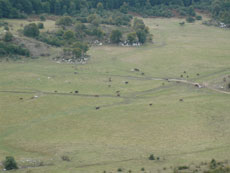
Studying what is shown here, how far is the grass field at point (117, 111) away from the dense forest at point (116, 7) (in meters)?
37.7

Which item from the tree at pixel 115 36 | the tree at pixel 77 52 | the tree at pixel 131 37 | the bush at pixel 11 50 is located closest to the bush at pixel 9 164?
the bush at pixel 11 50

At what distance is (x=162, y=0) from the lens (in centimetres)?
18462

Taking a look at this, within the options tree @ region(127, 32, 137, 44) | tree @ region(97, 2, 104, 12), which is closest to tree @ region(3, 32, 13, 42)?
tree @ region(127, 32, 137, 44)

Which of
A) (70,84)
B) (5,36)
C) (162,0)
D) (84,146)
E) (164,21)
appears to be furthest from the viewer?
(162,0)

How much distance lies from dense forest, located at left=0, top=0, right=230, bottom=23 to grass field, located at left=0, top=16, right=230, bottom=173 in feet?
124

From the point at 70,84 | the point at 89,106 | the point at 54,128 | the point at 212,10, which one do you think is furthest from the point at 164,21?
the point at 54,128

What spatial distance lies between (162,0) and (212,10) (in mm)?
23832

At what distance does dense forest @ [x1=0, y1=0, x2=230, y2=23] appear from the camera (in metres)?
145

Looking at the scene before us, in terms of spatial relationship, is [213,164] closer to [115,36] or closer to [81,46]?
[81,46]

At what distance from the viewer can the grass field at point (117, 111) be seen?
54469mm

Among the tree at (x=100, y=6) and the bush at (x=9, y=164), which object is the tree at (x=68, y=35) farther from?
the bush at (x=9, y=164)

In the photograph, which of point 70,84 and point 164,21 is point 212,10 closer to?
point 164,21

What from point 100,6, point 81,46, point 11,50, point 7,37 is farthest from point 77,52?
point 100,6

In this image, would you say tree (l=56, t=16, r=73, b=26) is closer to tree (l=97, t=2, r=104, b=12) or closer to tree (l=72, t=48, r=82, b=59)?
tree (l=72, t=48, r=82, b=59)
